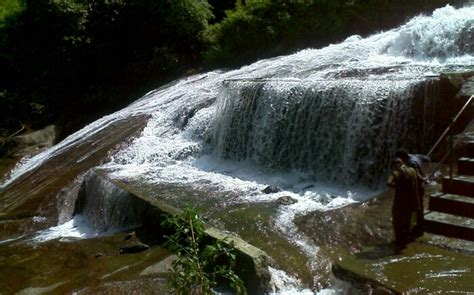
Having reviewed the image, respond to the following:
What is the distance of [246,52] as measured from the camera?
19938mm

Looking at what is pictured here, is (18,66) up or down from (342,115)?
up

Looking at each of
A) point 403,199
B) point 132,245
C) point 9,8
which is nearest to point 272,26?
point 132,245

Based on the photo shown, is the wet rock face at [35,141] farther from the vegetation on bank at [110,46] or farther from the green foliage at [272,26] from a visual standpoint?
the green foliage at [272,26]

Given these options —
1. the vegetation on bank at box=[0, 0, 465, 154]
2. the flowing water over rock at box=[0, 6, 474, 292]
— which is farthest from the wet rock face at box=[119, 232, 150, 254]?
the vegetation on bank at box=[0, 0, 465, 154]

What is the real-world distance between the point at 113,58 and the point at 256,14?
24.0 ft

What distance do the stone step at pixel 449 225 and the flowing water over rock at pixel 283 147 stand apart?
1.84 ft

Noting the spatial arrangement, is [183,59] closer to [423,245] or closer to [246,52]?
[246,52]

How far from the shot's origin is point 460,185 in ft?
23.9

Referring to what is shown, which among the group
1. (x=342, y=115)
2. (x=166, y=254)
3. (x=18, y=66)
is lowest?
(x=166, y=254)

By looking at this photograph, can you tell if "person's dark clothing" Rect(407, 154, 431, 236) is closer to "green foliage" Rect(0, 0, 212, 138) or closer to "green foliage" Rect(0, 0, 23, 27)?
"green foliage" Rect(0, 0, 212, 138)

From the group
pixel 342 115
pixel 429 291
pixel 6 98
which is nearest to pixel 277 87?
pixel 342 115

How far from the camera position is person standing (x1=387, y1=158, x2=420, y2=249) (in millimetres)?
6590

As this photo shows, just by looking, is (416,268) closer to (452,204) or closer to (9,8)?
(452,204)

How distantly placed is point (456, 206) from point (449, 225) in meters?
0.40
